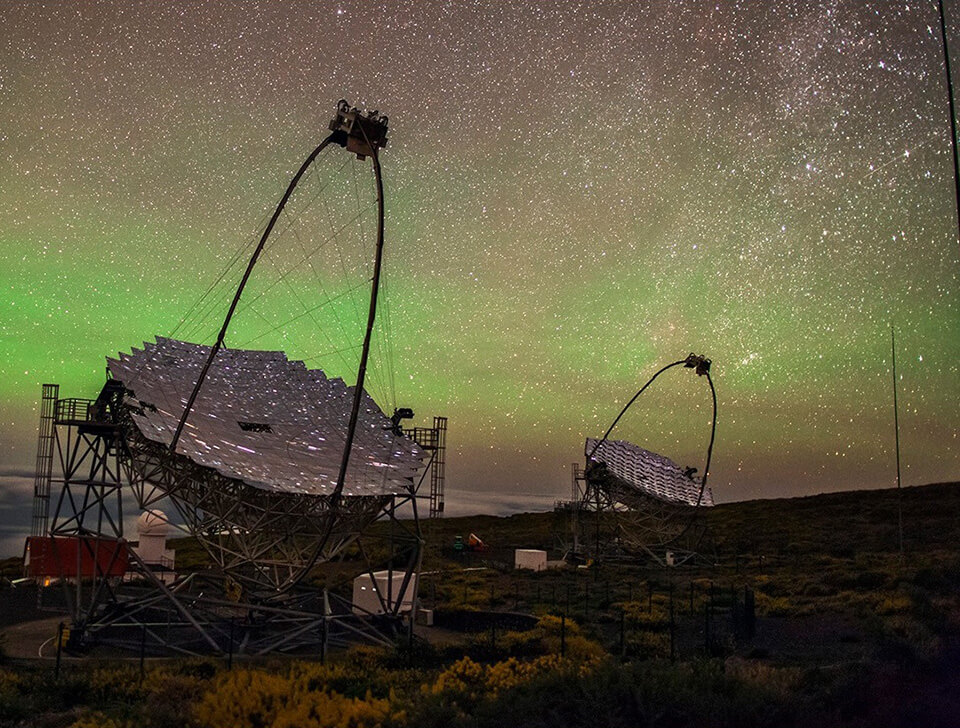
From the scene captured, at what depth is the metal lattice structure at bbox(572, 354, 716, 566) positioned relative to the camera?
43469 millimetres

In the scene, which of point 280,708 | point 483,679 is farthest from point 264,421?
point 280,708

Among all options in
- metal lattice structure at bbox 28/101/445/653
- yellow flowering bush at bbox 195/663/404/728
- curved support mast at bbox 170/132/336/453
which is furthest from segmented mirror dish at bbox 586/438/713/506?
yellow flowering bush at bbox 195/663/404/728

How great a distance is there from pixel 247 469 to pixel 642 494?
27.2 meters

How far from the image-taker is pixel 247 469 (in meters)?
20.8

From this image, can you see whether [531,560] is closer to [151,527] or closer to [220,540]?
[151,527]

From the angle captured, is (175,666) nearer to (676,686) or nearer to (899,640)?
(676,686)

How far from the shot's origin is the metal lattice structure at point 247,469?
20.6 meters

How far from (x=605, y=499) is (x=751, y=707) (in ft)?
114

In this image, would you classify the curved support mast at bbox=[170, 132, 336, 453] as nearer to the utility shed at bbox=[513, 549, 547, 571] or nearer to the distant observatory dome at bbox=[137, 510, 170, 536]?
the distant observatory dome at bbox=[137, 510, 170, 536]

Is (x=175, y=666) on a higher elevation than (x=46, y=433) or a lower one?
lower

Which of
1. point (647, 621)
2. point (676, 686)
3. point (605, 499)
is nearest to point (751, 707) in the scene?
point (676, 686)

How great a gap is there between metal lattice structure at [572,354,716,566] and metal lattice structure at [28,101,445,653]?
63.3ft

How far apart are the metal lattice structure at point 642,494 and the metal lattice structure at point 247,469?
19.3 meters

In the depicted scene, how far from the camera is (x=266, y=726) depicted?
39.3 feet
